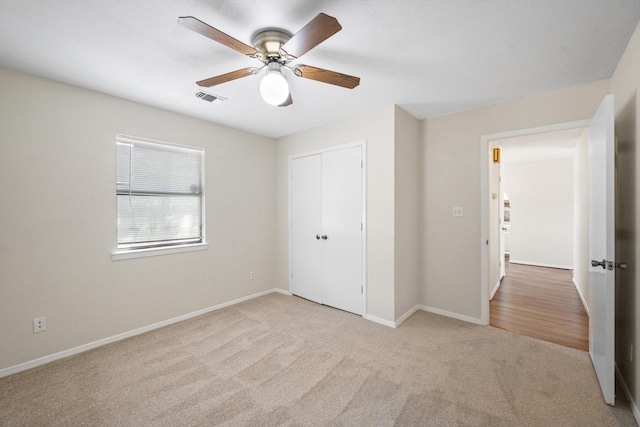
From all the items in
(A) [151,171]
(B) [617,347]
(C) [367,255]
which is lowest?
(B) [617,347]

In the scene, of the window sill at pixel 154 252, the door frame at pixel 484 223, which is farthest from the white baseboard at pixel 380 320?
the window sill at pixel 154 252

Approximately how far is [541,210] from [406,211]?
5.14 m

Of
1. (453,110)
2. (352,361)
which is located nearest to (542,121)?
(453,110)

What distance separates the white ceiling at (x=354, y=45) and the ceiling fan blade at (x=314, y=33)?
20cm

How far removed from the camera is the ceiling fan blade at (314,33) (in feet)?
4.27

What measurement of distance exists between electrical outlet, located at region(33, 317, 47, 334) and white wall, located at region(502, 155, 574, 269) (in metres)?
7.33

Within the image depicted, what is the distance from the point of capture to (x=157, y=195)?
10.2 ft

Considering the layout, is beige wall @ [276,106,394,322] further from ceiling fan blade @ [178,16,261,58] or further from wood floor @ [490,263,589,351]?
ceiling fan blade @ [178,16,261,58]

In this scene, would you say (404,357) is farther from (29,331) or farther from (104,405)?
(29,331)

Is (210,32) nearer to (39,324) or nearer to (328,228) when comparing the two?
(328,228)

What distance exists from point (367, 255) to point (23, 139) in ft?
11.1

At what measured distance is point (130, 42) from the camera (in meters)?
1.86

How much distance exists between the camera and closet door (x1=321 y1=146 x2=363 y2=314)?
11.0ft

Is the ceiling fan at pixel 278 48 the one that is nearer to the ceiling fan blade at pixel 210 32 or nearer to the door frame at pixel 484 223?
the ceiling fan blade at pixel 210 32
